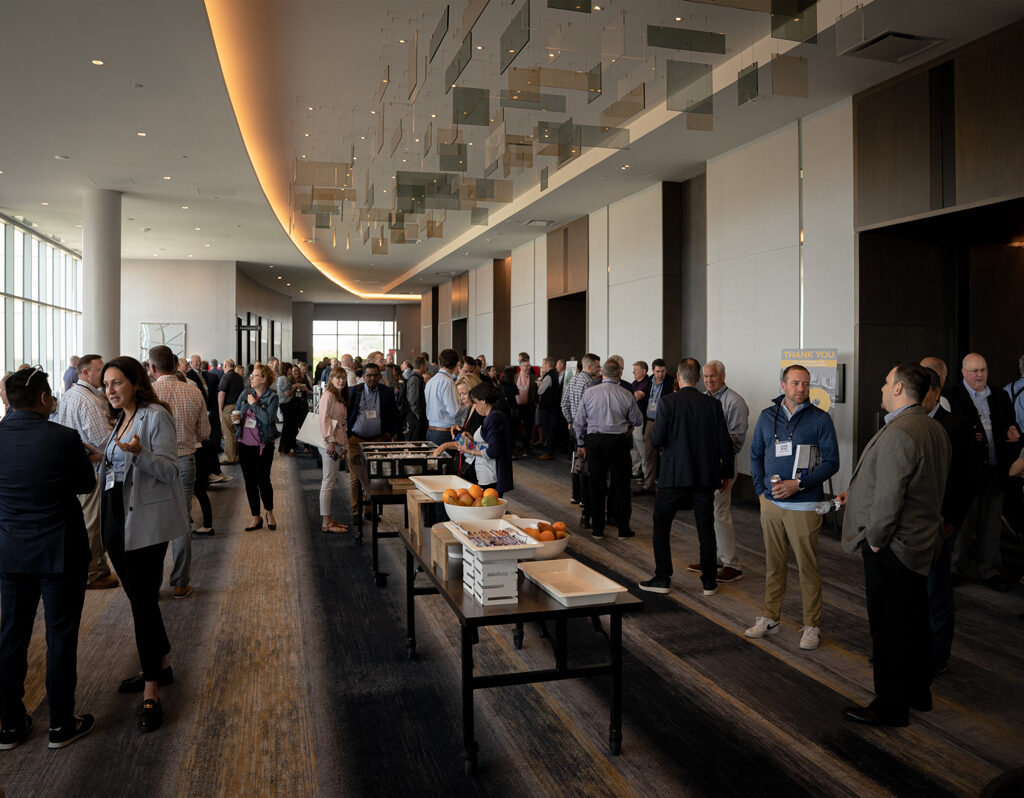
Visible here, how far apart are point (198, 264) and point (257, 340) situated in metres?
7.33

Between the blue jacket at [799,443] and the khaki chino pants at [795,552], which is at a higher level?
the blue jacket at [799,443]

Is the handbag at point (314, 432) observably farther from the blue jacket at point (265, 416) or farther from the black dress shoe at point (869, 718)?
the black dress shoe at point (869, 718)

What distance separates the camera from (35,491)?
303cm

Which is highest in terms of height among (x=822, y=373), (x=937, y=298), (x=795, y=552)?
(x=937, y=298)

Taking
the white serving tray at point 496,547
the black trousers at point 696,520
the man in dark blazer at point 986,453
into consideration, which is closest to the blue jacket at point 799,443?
the black trousers at point 696,520

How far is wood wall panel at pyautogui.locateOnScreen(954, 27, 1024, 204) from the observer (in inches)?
224

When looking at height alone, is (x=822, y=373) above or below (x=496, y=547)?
above

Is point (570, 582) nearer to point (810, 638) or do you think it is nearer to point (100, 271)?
point (810, 638)

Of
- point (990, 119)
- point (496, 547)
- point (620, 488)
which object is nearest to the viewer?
point (496, 547)

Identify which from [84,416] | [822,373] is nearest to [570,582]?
[84,416]

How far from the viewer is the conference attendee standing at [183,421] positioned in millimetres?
5277

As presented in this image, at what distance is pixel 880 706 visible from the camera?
335 centimetres

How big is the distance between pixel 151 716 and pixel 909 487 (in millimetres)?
3579

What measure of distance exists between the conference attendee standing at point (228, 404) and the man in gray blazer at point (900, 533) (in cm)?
1058
